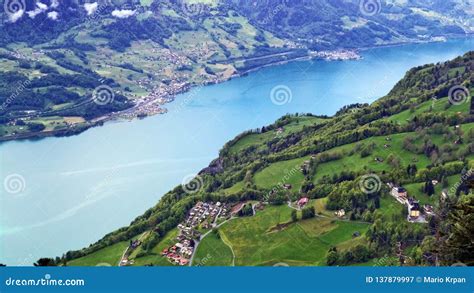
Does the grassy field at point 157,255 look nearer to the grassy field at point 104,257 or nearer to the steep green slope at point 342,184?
the steep green slope at point 342,184

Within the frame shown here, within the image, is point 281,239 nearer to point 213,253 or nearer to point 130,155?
point 213,253

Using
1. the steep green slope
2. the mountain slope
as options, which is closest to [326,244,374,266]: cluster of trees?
the steep green slope

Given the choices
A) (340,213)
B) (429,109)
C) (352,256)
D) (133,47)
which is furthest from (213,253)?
(133,47)

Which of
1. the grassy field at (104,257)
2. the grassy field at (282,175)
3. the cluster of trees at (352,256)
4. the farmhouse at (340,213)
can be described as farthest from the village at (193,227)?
the cluster of trees at (352,256)

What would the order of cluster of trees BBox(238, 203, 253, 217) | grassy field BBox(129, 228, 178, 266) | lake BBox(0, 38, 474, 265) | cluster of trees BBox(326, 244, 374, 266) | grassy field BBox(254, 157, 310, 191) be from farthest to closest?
lake BBox(0, 38, 474, 265) → grassy field BBox(254, 157, 310, 191) → cluster of trees BBox(238, 203, 253, 217) → grassy field BBox(129, 228, 178, 266) → cluster of trees BBox(326, 244, 374, 266)

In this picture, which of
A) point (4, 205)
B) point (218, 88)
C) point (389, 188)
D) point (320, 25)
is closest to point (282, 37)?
point (320, 25)

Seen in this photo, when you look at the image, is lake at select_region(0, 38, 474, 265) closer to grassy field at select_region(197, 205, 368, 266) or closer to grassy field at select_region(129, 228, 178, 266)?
grassy field at select_region(129, 228, 178, 266)

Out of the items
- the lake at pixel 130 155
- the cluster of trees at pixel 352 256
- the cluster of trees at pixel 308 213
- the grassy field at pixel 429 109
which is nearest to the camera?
the cluster of trees at pixel 352 256

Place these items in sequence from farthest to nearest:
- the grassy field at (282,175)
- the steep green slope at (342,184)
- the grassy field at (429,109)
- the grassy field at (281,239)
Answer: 1. the grassy field at (429,109)
2. the grassy field at (282,175)
3. the grassy field at (281,239)
4. the steep green slope at (342,184)
